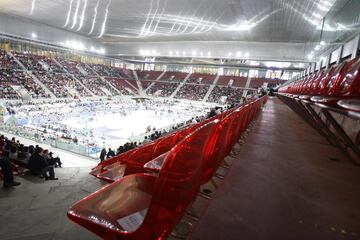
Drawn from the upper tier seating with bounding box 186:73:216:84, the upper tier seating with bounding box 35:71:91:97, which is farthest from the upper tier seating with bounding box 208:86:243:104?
the upper tier seating with bounding box 35:71:91:97

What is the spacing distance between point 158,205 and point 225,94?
4148 cm

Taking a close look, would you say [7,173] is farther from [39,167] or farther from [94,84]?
[94,84]

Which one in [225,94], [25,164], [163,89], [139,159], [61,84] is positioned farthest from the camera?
[163,89]

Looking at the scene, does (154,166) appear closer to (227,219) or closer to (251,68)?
(227,219)

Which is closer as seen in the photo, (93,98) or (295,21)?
(295,21)

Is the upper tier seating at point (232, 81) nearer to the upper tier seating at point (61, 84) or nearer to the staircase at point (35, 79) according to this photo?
the upper tier seating at point (61, 84)

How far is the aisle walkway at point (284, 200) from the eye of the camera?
Result: 1.16 meters

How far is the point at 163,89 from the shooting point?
47406mm

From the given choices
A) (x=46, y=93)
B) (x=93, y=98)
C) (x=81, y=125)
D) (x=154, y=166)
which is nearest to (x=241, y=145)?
(x=154, y=166)

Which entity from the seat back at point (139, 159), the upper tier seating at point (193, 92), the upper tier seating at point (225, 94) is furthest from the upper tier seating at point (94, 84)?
the seat back at point (139, 159)

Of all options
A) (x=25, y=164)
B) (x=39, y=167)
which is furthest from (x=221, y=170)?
(x=25, y=164)

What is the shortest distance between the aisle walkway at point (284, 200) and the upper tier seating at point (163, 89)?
42692mm

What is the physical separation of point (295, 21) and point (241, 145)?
26.2 m

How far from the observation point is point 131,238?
1.02 meters
